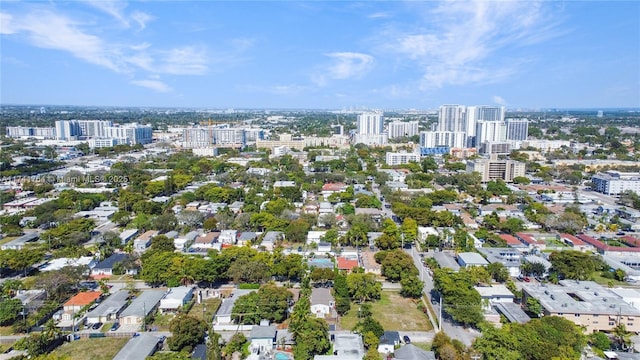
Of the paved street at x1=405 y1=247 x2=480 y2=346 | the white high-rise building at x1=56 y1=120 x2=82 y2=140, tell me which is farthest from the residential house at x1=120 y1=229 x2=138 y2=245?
the white high-rise building at x1=56 y1=120 x2=82 y2=140

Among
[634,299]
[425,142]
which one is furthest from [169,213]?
[425,142]

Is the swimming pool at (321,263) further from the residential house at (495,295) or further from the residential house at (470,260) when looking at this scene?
the residential house at (495,295)

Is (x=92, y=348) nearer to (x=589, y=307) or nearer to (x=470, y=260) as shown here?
(x=470, y=260)

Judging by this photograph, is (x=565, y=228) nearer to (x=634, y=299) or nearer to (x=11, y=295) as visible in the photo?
(x=634, y=299)

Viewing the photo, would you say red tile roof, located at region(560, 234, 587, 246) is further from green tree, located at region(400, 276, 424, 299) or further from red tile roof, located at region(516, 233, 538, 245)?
green tree, located at region(400, 276, 424, 299)

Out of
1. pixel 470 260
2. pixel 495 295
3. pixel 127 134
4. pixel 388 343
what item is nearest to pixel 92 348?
pixel 388 343

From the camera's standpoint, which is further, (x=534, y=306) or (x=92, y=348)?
(x=534, y=306)
